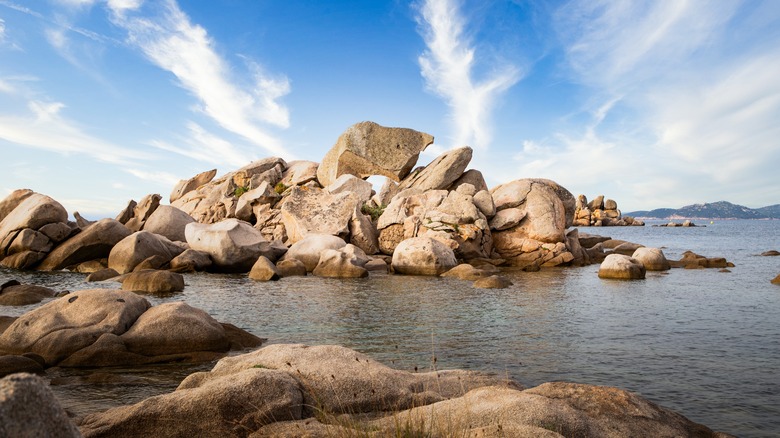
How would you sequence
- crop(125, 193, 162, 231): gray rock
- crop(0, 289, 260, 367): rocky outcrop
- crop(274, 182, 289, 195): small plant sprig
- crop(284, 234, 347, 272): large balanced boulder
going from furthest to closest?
1. crop(274, 182, 289, 195): small plant sprig
2. crop(125, 193, 162, 231): gray rock
3. crop(284, 234, 347, 272): large balanced boulder
4. crop(0, 289, 260, 367): rocky outcrop

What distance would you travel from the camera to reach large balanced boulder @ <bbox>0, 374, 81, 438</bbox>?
2408 mm

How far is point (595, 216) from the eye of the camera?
405 ft

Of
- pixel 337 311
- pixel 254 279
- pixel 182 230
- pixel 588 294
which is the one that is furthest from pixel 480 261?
pixel 182 230

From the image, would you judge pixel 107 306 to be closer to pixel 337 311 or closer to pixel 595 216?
pixel 337 311

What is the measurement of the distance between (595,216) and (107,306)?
12419 cm

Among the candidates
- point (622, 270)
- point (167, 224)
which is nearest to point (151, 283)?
point (167, 224)

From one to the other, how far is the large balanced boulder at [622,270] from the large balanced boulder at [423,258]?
7834mm

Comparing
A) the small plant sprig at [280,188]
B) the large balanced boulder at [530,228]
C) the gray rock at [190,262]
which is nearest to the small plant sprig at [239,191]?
the small plant sprig at [280,188]

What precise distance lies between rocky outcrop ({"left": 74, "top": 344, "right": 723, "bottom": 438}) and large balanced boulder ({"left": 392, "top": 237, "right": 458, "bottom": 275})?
20.5 metres

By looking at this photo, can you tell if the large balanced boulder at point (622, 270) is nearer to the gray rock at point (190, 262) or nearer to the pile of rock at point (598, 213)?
the gray rock at point (190, 262)

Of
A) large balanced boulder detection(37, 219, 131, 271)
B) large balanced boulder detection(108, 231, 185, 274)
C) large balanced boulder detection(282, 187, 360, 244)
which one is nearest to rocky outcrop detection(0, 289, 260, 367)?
large balanced boulder detection(108, 231, 185, 274)

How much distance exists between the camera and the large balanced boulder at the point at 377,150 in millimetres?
46938

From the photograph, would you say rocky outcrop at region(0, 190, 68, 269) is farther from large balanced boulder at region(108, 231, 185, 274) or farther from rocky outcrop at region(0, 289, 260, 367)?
rocky outcrop at region(0, 289, 260, 367)

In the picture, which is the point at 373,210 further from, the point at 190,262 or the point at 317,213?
the point at 190,262
